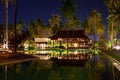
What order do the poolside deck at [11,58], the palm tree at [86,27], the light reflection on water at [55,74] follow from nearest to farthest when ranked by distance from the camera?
1. the light reflection on water at [55,74]
2. the poolside deck at [11,58]
3. the palm tree at [86,27]

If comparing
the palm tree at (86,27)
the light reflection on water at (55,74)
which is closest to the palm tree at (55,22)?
the palm tree at (86,27)

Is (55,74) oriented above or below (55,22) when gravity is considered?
below

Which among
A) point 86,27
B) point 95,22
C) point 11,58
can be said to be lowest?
point 11,58

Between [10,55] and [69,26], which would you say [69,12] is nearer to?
[69,26]

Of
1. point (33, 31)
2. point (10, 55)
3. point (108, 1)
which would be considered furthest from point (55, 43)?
point (10, 55)

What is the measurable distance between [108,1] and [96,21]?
116 feet

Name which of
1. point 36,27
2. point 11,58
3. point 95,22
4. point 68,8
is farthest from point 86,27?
point 11,58

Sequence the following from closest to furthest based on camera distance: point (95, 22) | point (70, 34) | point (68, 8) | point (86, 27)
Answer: point (68, 8)
point (70, 34)
point (95, 22)
point (86, 27)

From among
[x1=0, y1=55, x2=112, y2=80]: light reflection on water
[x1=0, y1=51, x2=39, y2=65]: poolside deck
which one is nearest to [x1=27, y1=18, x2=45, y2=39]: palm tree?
[x1=0, y1=51, x2=39, y2=65]: poolside deck

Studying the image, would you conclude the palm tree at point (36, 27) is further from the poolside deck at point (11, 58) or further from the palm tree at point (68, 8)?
the poolside deck at point (11, 58)

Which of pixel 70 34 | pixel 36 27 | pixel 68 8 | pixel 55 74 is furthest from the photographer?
pixel 36 27

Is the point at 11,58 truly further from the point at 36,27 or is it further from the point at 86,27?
the point at 86,27

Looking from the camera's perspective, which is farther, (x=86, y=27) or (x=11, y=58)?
(x=86, y=27)

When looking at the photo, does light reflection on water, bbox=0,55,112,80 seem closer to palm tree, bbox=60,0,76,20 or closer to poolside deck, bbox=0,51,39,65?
poolside deck, bbox=0,51,39,65
